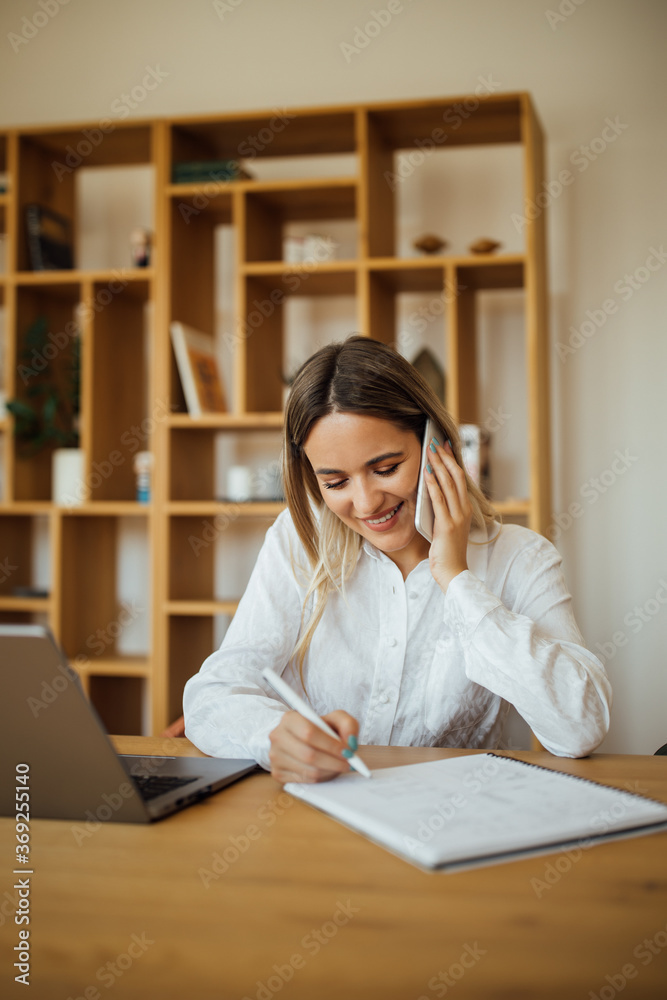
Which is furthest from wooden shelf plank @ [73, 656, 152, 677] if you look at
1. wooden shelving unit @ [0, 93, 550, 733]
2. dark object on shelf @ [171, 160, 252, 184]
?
dark object on shelf @ [171, 160, 252, 184]

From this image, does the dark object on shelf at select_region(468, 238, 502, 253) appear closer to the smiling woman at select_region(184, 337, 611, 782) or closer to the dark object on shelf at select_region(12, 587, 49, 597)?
the smiling woman at select_region(184, 337, 611, 782)

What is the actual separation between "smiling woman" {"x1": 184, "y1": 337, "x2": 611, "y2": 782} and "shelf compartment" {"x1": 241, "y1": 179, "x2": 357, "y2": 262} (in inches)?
54.5

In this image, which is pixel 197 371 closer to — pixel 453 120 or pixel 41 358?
pixel 41 358

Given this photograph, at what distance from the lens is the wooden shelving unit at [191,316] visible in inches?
107

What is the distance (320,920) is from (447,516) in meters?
0.85

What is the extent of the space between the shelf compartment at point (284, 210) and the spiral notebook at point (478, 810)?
84.6 inches

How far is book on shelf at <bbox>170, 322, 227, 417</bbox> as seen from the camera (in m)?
2.80

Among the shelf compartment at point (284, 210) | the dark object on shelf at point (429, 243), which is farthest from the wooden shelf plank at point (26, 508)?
the dark object on shelf at point (429, 243)

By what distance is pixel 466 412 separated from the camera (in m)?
2.89

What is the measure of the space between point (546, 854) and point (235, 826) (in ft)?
1.04

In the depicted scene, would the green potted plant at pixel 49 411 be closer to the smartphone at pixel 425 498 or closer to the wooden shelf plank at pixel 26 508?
the wooden shelf plank at pixel 26 508

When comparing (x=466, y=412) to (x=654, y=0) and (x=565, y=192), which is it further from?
(x=654, y=0)

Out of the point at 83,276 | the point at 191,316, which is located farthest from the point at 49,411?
the point at 191,316

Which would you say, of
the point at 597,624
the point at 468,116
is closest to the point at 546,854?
the point at 597,624
